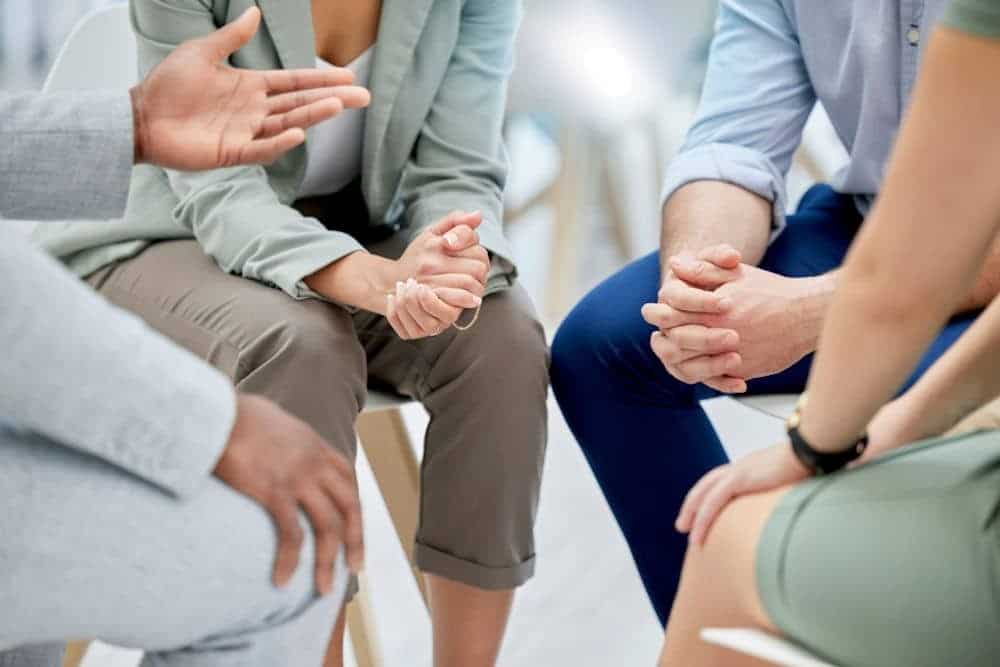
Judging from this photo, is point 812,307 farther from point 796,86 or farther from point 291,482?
point 291,482

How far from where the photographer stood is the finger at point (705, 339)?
1.38 m

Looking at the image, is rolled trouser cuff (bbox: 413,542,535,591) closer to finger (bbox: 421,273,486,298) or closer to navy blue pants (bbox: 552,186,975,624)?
navy blue pants (bbox: 552,186,975,624)

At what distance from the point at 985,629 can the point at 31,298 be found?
1.94ft

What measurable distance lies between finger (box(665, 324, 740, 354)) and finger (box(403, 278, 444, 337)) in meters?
0.24

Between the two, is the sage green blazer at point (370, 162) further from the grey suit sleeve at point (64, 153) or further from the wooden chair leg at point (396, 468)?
the grey suit sleeve at point (64, 153)

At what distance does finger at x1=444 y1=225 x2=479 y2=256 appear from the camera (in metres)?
1.44

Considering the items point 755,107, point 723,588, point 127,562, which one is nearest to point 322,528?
point 127,562

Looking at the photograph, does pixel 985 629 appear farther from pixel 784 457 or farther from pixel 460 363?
pixel 460 363

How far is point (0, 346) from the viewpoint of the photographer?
2.67ft

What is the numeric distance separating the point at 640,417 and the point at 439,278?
28 cm

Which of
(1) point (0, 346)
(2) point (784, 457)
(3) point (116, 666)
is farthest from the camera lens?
(3) point (116, 666)

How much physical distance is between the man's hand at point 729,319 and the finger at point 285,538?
583mm

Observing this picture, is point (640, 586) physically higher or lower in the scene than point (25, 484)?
lower

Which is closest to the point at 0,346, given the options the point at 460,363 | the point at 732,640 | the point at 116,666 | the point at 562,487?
the point at 732,640
